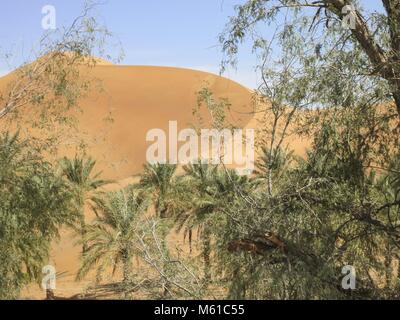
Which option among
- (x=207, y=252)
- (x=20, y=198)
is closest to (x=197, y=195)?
(x=20, y=198)

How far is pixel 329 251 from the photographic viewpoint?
6738 mm

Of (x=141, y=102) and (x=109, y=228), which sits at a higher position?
(x=141, y=102)

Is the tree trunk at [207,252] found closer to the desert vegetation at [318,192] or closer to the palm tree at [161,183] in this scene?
the desert vegetation at [318,192]

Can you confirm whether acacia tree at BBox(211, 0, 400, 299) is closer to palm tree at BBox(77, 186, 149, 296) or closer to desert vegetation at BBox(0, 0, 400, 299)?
desert vegetation at BBox(0, 0, 400, 299)

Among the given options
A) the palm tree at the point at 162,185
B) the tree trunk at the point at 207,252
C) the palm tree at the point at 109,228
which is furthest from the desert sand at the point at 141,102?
the tree trunk at the point at 207,252

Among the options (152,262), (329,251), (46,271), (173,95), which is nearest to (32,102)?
(152,262)

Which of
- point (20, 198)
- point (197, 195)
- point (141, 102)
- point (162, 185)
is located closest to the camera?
point (20, 198)

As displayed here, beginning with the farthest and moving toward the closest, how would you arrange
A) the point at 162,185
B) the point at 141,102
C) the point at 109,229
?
1. the point at 141,102
2. the point at 162,185
3. the point at 109,229

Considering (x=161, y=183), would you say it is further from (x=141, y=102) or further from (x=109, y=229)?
(x=141, y=102)

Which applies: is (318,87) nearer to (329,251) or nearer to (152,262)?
(329,251)

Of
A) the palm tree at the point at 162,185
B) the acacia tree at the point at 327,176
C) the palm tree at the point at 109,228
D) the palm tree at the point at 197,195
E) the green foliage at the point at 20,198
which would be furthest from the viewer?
the palm tree at the point at 162,185

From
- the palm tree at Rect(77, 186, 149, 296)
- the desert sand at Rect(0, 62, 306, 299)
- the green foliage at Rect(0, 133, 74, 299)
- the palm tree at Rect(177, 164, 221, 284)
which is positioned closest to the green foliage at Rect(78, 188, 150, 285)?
the palm tree at Rect(77, 186, 149, 296)

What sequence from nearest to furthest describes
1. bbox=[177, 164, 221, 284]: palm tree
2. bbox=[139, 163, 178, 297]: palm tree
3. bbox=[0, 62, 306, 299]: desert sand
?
bbox=[177, 164, 221, 284]: palm tree < bbox=[139, 163, 178, 297]: palm tree < bbox=[0, 62, 306, 299]: desert sand

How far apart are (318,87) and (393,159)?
1289 millimetres
